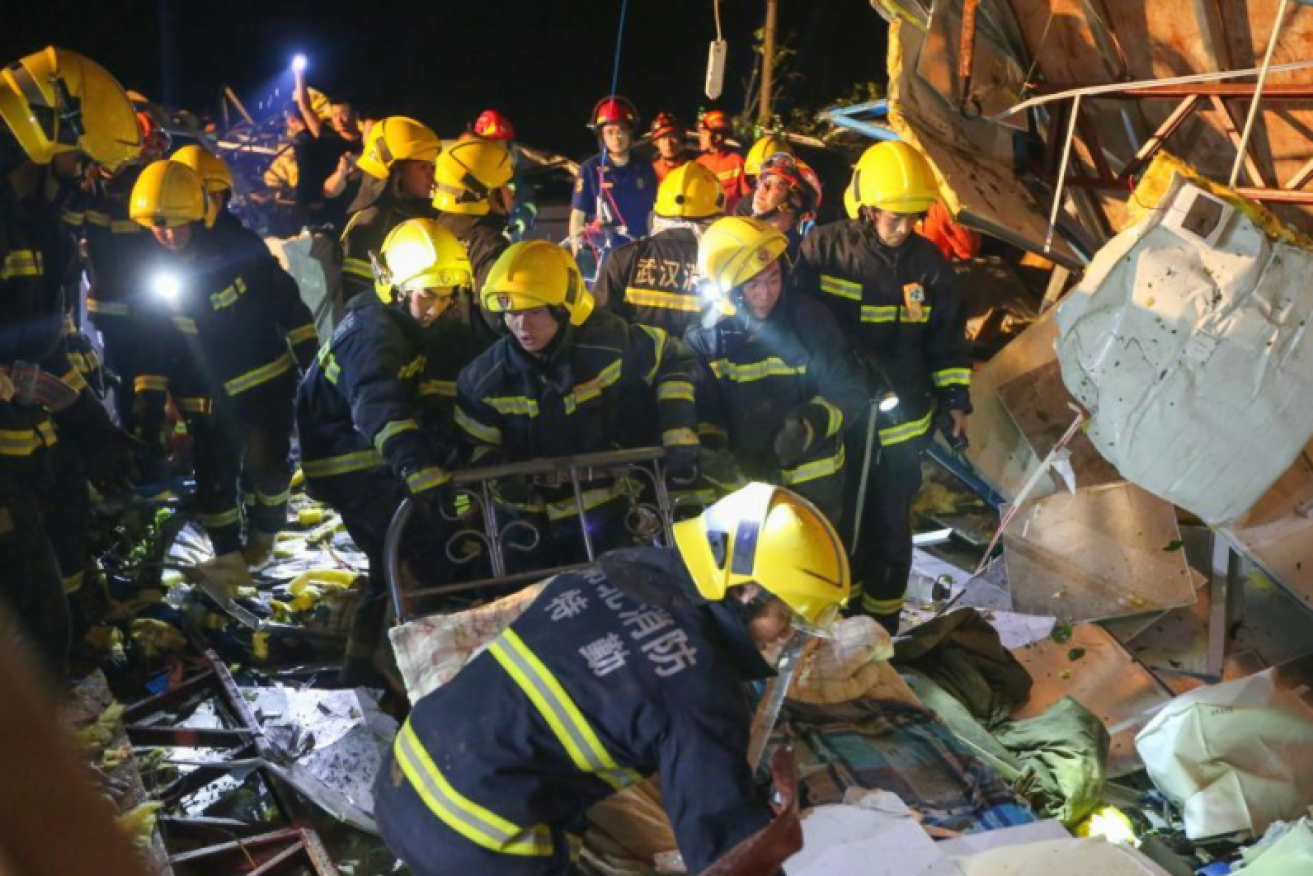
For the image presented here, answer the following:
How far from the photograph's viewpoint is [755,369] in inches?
177

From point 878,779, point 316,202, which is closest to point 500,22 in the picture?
point 316,202

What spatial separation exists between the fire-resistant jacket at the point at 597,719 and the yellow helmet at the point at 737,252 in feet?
6.13

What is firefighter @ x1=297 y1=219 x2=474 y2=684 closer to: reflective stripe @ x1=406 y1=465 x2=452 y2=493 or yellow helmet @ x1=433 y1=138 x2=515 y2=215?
reflective stripe @ x1=406 y1=465 x2=452 y2=493

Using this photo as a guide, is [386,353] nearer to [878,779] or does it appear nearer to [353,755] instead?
[353,755]

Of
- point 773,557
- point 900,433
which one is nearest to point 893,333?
point 900,433

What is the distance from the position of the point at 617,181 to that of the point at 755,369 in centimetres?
360

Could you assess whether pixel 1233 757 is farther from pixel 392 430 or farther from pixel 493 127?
pixel 493 127

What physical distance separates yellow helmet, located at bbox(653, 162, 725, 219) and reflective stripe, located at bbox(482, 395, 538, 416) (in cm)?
206

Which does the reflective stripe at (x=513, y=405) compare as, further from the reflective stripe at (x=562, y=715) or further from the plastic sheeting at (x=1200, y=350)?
the plastic sheeting at (x=1200, y=350)

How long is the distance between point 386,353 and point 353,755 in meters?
1.47

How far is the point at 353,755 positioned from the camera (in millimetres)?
3764

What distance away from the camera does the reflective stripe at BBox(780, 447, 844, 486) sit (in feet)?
14.6

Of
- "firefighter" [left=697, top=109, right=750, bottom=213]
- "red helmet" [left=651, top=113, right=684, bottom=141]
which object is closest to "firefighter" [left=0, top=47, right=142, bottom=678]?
"red helmet" [left=651, top=113, right=684, bottom=141]

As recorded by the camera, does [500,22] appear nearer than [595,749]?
No
